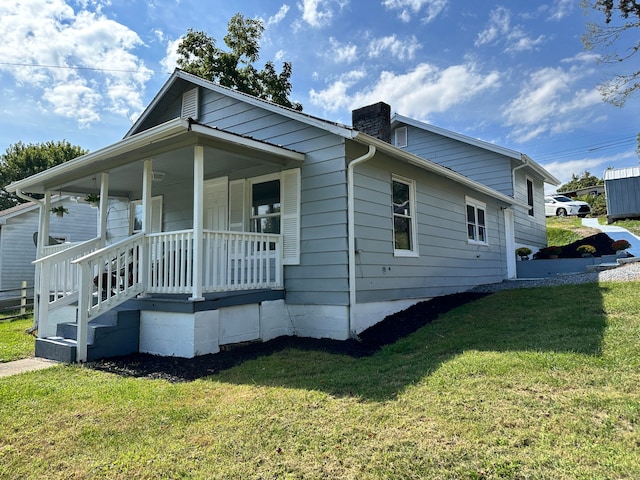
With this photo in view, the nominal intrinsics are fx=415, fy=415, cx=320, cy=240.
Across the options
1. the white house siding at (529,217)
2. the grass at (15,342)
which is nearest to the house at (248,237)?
the grass at (15,342)

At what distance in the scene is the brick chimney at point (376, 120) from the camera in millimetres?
9227

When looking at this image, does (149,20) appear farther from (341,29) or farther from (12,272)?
(12,272)

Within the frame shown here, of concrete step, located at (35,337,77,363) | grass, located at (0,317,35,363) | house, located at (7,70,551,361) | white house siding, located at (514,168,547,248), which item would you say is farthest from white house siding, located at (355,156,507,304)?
grass, located at (0,317,35,363)

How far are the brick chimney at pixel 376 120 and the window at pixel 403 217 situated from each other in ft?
4.36

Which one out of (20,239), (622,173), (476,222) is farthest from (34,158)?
(622,173)

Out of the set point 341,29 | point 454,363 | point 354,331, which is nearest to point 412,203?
point 354,331

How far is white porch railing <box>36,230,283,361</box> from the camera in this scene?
5.96 meters

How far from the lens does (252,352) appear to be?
6.19 metres

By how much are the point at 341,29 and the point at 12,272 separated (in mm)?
15884

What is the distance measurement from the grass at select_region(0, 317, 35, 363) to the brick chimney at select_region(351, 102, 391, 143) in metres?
7.71

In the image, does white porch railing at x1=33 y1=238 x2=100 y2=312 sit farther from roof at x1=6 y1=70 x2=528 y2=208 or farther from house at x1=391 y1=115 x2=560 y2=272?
house at x1=391 y1=115 x2=560 y2=272

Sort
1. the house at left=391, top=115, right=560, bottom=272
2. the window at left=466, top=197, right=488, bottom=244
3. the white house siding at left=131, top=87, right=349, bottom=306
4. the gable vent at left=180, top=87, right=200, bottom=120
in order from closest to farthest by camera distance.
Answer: the white house siding at left=131, top=87, right=349, bottom=306
the gable vent at left=180, top=87, right=200, bottom=120
the window at left=466, top=197, right=488, bottom=244
the house at left=391, top=115, right=560, bottom=272

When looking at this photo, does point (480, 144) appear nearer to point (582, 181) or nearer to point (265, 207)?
point (265, 207)

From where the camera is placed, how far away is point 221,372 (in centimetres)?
525
